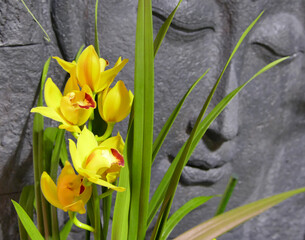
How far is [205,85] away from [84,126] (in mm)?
549

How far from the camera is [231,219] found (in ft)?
2.42

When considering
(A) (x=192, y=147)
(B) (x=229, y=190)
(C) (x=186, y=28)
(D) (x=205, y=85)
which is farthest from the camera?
(D) (x=205, y=85)

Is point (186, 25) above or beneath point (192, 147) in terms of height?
above

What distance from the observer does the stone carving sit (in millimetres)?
998

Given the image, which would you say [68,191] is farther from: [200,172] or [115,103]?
[200,172]

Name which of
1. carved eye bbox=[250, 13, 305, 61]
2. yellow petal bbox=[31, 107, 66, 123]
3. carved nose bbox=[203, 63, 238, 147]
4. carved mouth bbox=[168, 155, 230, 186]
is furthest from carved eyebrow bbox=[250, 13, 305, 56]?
yellow petal bbox=[31, 107, 66, 123]

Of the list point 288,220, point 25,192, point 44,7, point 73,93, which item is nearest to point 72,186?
point 73,93

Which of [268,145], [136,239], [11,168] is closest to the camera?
[136,239]

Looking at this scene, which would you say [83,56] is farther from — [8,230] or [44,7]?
[8,230]

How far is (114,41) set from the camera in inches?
41.9

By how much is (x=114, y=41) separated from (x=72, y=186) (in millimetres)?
446

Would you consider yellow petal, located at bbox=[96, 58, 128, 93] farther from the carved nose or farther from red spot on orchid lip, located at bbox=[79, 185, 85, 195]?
the carved nose

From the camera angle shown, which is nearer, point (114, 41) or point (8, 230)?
point (114, 41)

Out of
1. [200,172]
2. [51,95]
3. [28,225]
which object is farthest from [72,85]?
[200,172]
